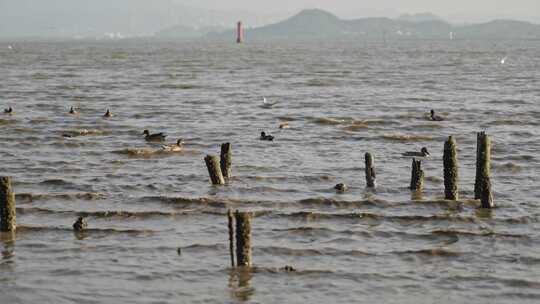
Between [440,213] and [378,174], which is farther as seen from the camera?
[378,174]

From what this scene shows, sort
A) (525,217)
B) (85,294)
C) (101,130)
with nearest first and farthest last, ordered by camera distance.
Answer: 1. (85,294)
2. (525,217)
3. (101,130)

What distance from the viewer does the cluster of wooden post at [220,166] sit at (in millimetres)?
27641

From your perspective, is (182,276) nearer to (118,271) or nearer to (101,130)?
(118,271)

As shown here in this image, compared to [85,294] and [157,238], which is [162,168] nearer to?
[157,238]

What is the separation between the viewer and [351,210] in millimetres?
25500

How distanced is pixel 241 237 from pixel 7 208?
6.68 metres

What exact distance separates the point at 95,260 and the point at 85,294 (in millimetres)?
2362

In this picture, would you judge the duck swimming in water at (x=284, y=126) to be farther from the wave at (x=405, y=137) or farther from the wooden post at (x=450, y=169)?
the wooden post at (x=450, y=169)

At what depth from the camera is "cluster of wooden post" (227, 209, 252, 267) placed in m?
18.4

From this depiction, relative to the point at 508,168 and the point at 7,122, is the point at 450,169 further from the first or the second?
the point at 7,122

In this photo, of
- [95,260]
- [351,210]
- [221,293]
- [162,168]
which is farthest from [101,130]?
[221,293]

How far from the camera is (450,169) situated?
24688 mm

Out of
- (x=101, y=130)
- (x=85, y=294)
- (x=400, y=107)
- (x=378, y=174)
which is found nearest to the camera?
(x=85, y=294)

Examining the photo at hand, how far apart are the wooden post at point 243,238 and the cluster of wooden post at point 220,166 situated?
27.1 ft
